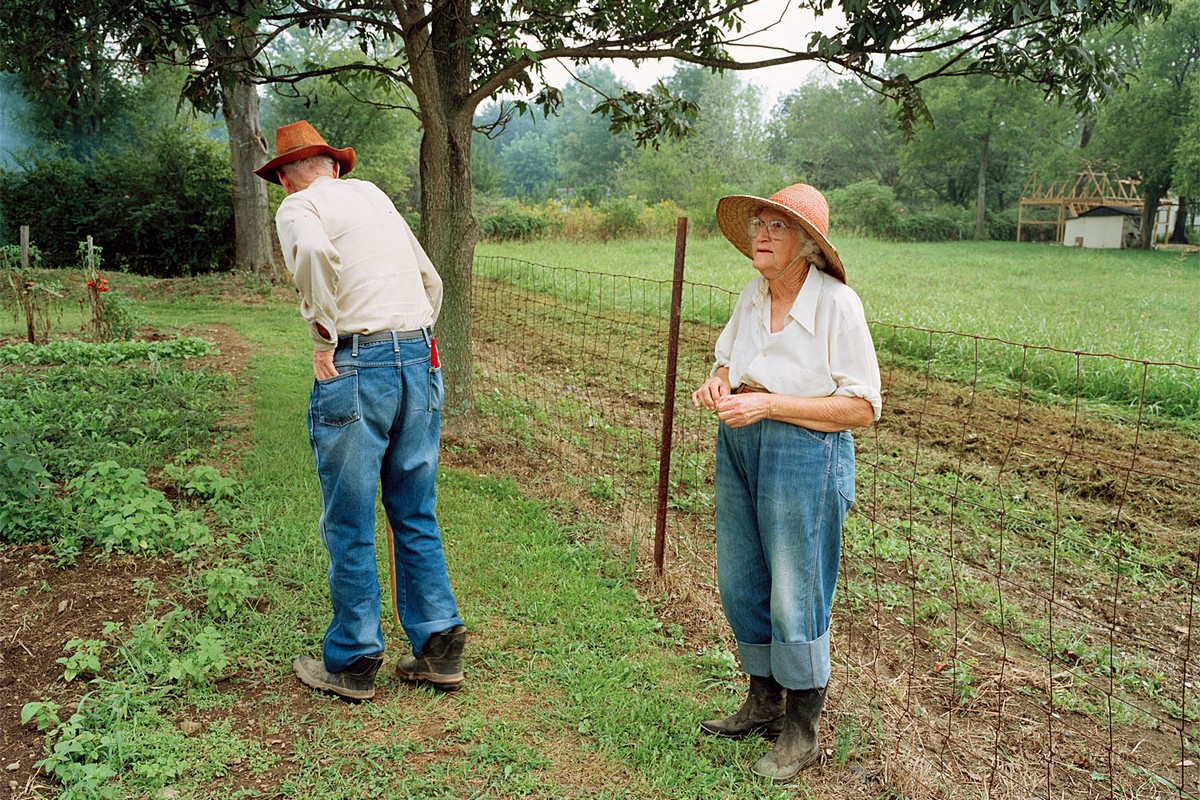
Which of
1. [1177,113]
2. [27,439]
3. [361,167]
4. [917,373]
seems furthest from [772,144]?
[27,439]

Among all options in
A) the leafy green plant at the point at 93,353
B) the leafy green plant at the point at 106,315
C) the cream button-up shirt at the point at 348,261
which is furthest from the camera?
the leafy green plant at the point at 106,315

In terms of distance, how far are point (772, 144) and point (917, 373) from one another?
238ft

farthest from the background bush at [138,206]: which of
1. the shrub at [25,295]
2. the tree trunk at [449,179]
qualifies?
the tree trunk at [449,179]

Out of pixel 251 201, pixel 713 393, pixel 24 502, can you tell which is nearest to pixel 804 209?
pixel 713 393

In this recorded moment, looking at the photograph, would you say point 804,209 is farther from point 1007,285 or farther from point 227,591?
point 1007,285

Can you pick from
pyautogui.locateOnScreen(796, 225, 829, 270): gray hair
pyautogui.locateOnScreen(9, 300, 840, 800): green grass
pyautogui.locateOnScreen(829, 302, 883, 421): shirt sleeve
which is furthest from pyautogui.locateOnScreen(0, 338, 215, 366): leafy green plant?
pyautogui.locateOnScreen(829, 302, 883, 421): shirt sleeve

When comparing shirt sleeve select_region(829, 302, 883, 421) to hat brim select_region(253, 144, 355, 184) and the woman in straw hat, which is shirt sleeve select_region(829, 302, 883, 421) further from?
hat brim select_region(253, 144, 355, 184)

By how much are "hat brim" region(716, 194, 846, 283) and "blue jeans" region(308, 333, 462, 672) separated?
1.14 metres

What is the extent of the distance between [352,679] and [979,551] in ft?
11.5

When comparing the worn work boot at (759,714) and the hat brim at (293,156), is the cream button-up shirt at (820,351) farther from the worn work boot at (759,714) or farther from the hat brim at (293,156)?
the hat brim at (293,156)

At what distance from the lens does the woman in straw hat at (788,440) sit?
2533mm

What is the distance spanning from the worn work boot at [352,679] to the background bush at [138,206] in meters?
18.2

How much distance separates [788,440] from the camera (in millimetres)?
2605

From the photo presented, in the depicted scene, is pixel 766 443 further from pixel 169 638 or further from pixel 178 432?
pixel 178 432
